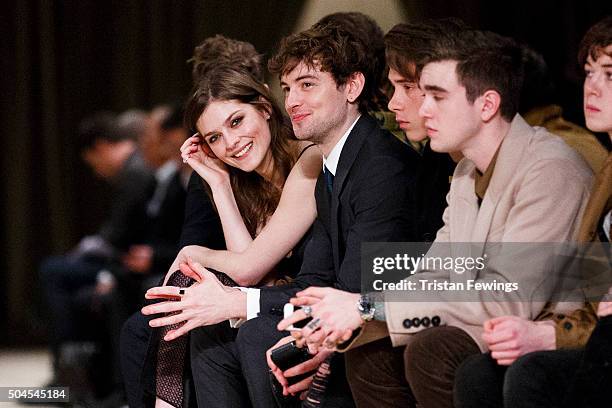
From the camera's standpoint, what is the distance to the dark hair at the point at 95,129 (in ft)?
14.7

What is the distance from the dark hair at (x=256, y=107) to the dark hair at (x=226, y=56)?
0.13 metres

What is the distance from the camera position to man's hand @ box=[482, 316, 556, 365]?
200cm

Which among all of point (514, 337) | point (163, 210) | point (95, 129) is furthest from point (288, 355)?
point (95, 129)

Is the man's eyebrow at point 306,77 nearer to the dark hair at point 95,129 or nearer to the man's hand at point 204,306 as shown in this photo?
the man's hand at point 204,306

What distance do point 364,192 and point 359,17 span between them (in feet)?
2.74

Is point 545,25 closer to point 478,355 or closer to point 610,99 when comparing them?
point 610,99

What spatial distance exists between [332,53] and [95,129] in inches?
82.2

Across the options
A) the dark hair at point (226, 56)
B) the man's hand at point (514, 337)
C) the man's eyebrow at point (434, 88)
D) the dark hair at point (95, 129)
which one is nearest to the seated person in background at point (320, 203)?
the man's eyebrow at point (434, 88)

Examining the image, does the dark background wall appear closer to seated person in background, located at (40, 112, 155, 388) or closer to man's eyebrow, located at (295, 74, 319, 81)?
seated person in background, located at (40, 112, 155, 388)

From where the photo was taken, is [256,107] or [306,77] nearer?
[306,77]

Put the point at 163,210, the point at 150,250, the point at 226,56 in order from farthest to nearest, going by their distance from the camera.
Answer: the point at 150,250
the point at 163,210
the point at 226,56

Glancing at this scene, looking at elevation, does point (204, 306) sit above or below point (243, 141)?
below

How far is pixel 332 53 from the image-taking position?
2715mm

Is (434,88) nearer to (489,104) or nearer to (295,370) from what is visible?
(489,104)
